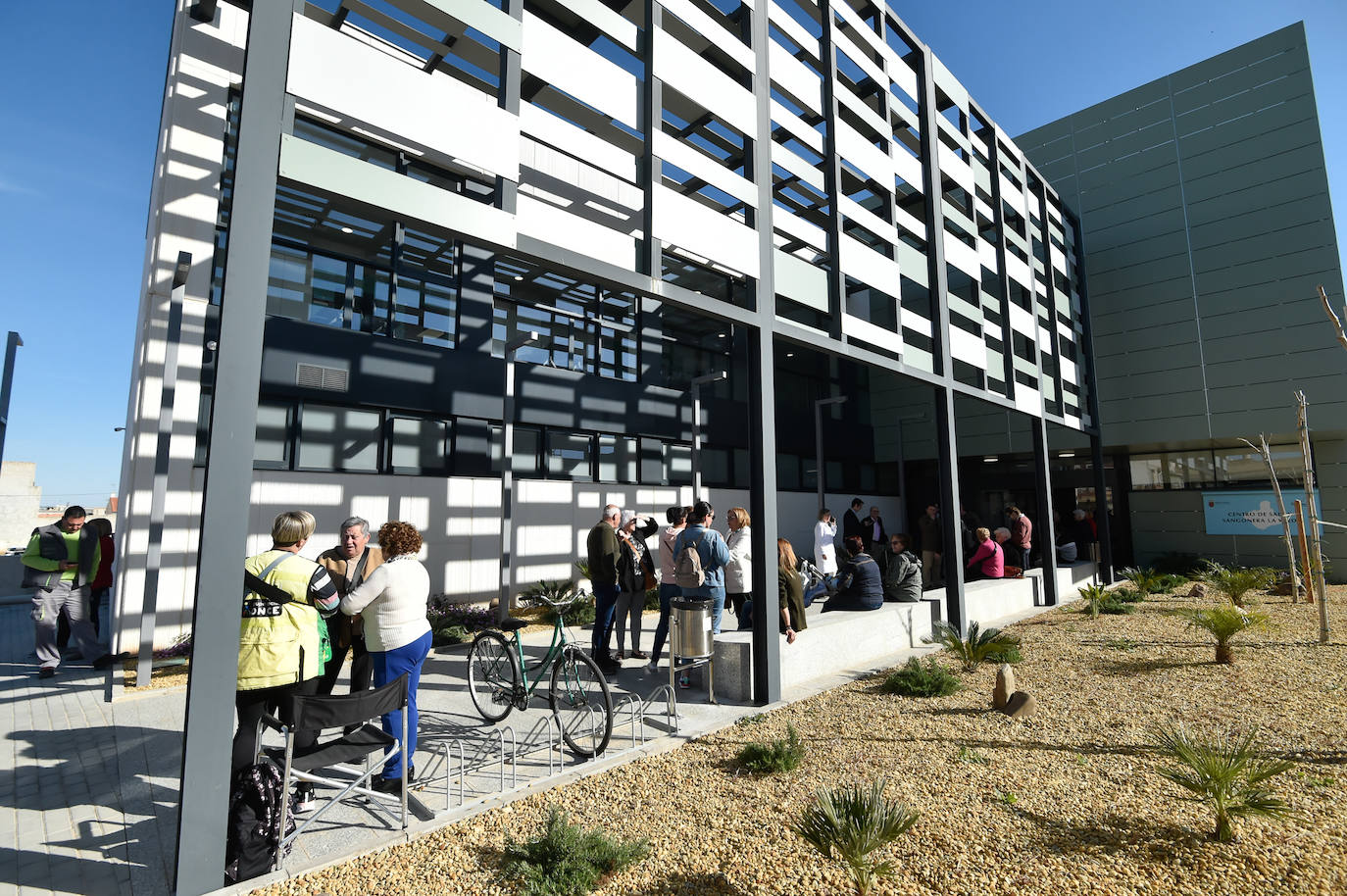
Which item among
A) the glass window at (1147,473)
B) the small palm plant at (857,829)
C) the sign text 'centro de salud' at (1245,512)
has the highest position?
the glass window at (1147,473)

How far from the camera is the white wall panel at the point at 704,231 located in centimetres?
585

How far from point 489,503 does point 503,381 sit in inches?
96.6

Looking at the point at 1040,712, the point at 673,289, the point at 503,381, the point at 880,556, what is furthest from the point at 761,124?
the point at 880,556

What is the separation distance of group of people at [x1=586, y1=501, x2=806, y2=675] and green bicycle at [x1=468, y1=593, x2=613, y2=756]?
95 cm

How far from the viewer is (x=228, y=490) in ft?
10.3

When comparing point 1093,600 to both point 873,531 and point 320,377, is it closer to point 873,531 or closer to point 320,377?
point 873,531

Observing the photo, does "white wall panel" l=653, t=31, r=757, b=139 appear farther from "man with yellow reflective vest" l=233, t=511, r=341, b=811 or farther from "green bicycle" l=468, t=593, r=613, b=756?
"man with yellow reflective vest" l=233, t=511, r=341, b=811

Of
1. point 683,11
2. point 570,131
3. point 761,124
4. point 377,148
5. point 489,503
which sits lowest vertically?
point 489,503

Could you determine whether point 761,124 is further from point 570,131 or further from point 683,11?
point 570,131

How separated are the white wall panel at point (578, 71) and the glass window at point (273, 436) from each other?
736cm

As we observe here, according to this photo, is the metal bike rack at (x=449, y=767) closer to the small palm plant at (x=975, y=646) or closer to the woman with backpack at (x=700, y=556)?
the woman with backpack at (x=700, y=556)

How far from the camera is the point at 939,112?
34.0 ft

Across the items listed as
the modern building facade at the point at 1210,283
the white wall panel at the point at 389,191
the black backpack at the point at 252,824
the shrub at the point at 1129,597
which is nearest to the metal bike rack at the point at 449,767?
the black backpack at the point at 252,824

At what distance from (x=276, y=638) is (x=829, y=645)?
5533 mm
